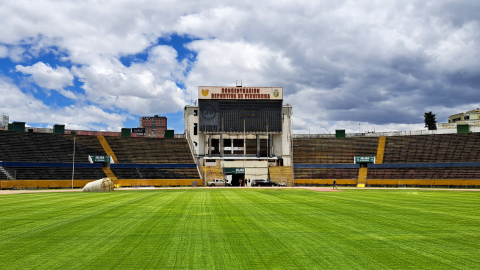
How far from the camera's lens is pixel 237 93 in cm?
8619

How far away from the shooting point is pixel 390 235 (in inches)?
472

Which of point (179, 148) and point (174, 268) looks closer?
point (174, 268)

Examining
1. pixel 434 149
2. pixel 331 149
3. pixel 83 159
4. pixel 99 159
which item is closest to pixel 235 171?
pixel 331 149

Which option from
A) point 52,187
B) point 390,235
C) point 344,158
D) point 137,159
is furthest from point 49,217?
point 344,158

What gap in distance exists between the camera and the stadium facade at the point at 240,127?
8606 cm

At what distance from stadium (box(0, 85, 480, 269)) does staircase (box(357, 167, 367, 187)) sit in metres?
0.39

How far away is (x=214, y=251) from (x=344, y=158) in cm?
7362

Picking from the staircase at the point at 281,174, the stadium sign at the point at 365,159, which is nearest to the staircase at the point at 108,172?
the staircase at the point at 281,174

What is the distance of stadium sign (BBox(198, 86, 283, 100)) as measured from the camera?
86.0 metres

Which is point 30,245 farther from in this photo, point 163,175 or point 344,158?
point 344,158

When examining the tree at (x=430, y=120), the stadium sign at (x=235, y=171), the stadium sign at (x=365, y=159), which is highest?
the tree at (x=430, y=120)

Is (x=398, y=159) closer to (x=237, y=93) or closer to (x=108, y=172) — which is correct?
(x=237, y=93)

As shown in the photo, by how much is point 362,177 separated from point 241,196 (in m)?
44.5

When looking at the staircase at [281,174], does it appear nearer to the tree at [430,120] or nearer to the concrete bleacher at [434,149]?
the concrete bleacher at [434,149]
